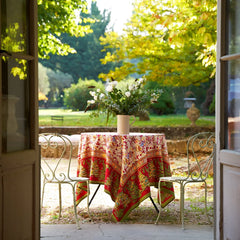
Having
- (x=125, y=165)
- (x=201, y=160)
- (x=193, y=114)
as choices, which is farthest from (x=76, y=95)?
(x=125, y=165)

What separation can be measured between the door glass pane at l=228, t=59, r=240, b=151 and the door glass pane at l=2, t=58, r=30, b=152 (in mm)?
1289

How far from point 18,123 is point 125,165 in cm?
192

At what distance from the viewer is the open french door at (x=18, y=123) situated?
2439 millimetres

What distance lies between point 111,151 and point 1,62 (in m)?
2.19

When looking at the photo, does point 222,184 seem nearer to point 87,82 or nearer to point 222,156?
point 222,156

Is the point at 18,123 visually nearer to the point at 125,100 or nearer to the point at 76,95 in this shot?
the point at 125,100

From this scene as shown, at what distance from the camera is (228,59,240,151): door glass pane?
2.72 metres

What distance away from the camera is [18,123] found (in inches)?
103

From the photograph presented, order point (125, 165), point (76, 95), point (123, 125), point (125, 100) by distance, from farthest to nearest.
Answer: point (76, 95), point (125, 100), point (123, 125), point (125, 165)

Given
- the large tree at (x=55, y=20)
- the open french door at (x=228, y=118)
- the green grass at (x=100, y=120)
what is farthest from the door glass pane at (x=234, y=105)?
the green grass at (x=100, y=120)

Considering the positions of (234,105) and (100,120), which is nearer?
(234,105)

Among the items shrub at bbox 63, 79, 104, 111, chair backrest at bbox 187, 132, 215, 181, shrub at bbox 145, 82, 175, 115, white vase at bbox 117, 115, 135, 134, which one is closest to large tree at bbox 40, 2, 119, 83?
shrub at bbox 63, 79, 104, 111

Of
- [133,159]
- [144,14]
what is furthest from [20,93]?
[144,14]

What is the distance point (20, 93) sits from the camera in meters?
2.62
